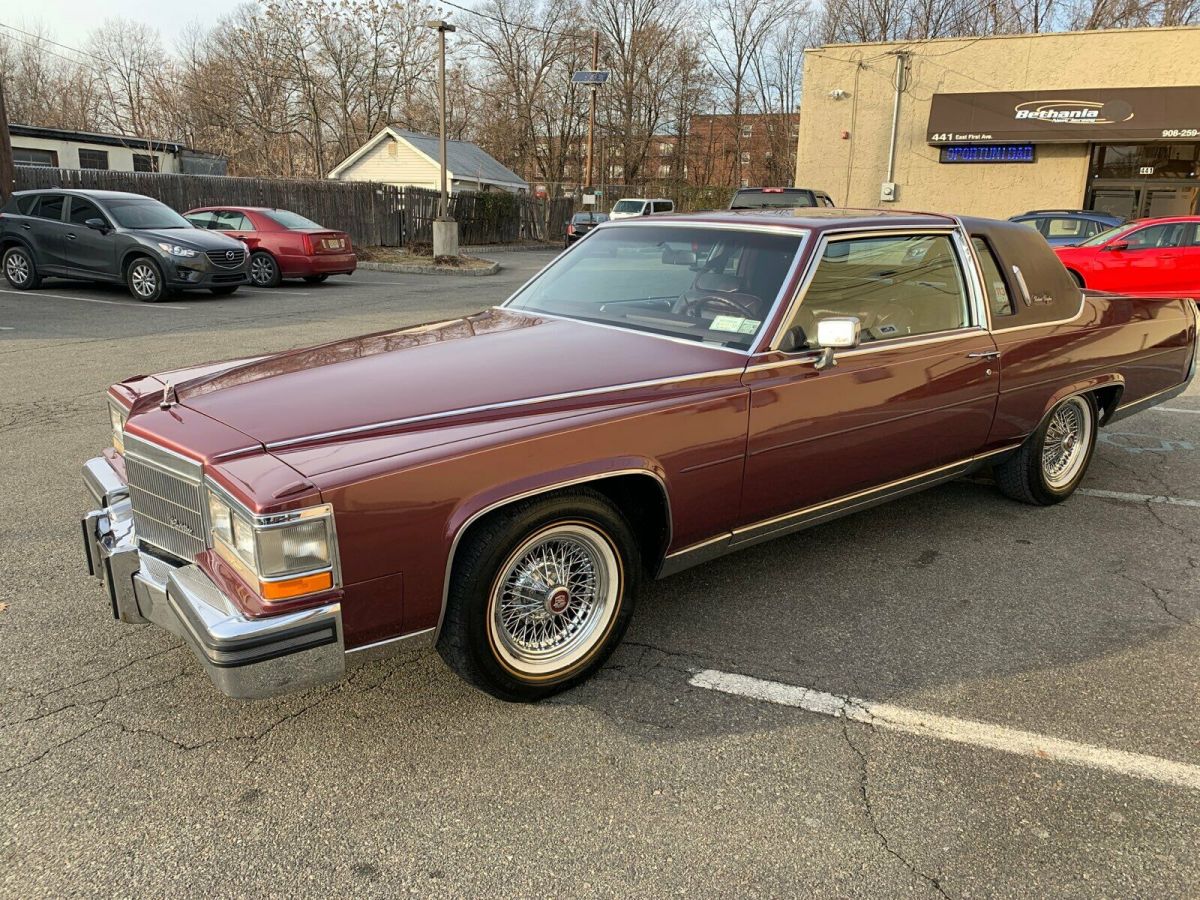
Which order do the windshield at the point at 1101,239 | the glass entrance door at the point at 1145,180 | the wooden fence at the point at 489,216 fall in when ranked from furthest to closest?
the wooden fence at the point at 489,216
the glass entrance door at the point at 1145,180
the windshield at the point at 1101,239

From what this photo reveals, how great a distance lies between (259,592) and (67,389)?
623 cm

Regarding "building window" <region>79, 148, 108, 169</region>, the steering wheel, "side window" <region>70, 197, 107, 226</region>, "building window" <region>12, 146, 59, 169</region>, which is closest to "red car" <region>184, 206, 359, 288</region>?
"side window" <region>70, 197, 107, 226</region>

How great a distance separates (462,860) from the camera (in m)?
2.27

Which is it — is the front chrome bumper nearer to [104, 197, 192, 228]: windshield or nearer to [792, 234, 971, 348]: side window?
[792, 234, 971, 348]: side window

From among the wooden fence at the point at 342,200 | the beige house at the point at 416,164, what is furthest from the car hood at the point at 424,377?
the beige house at the point at 416,164

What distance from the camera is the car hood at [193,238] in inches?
523

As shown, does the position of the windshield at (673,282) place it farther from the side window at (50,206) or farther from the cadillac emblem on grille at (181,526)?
the side window at (50,206)

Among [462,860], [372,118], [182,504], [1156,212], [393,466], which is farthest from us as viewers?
[372,118]

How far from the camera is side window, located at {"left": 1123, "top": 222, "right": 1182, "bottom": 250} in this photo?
12922mm

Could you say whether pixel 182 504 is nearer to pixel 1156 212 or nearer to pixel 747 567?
pixel 747 567

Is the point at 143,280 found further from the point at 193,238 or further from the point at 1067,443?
the point at 1067,443

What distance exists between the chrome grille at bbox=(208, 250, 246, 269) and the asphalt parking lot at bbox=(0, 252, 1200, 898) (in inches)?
401

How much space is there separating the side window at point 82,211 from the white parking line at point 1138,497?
1388 centimetres

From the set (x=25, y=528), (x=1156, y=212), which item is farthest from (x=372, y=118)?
(x=25, y=528)
